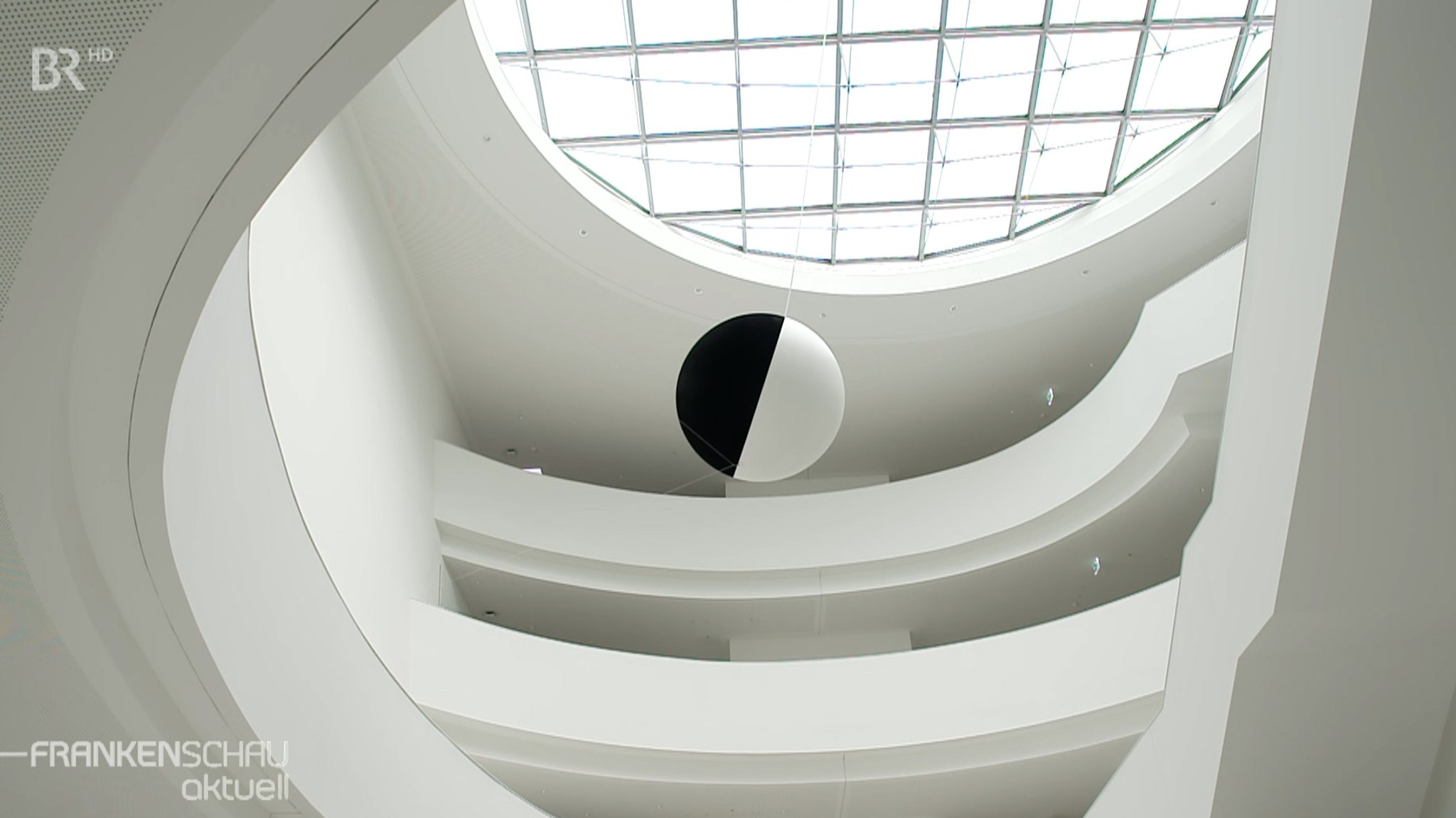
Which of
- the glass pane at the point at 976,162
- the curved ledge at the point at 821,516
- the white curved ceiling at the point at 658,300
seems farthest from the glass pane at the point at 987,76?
the curved ledge at the point at 821,516

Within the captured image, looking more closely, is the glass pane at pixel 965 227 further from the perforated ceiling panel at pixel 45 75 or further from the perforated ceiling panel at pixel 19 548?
the perforated ceiling panel at pixel 45 75

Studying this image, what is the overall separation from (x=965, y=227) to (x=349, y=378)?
1321 centimetres

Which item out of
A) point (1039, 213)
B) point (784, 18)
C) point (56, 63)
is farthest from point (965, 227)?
point (56, 63)

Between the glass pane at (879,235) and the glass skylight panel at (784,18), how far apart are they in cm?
445

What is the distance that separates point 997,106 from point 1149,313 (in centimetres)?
506

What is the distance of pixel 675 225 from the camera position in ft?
72.7

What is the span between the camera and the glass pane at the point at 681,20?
18719 millimetres

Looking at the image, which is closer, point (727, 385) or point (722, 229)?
point (727, 385)

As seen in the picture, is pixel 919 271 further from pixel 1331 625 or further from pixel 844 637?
pixel 1331 625

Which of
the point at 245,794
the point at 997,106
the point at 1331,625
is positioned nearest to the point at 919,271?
the point at 997,106

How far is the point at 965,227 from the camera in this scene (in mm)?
23219

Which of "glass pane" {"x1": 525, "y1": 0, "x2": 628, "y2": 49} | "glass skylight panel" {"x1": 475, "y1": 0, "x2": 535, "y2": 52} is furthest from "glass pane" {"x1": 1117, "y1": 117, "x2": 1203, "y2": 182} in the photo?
"glass skylight panel" {"x1": 475, "y1": 0, "x2": 535, "y2": 52}

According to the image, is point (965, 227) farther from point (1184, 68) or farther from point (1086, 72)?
point (1184, 68)

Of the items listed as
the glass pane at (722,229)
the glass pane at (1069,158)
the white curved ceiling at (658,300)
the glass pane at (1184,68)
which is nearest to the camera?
the white curved ceiling at (658,300)
